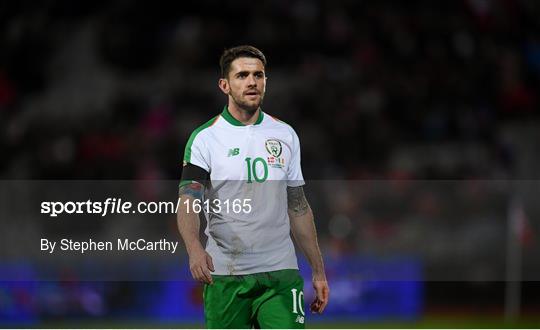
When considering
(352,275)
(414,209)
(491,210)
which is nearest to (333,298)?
(352,275)

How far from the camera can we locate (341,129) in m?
13.3

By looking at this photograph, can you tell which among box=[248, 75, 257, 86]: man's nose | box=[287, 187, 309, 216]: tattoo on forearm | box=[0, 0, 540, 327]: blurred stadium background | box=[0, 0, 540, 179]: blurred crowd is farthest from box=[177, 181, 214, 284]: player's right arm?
box=[0, 0, 540, 179]: blurred crowd

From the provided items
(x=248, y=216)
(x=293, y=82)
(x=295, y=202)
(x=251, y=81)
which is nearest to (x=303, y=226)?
(x=295, y=202)

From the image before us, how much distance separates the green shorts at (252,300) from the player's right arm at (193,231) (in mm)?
140

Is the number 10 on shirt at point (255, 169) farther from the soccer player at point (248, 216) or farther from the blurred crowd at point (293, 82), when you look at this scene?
the blurred crowd at point (293, 82)

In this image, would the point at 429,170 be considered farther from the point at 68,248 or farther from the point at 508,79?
the point at 68,248

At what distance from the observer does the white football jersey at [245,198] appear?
5836 mm

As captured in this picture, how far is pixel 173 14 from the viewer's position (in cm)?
1445

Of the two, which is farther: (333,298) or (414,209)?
(414,209)

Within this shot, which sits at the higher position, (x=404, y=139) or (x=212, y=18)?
(x=212, y=18)

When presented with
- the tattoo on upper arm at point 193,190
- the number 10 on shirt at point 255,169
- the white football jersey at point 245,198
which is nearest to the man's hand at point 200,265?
the white football jersey at point 245,198

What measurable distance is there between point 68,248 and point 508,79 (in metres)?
7.25

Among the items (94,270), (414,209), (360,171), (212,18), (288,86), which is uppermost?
(212,18)

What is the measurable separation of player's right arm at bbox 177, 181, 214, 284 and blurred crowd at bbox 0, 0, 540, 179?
6.19m
